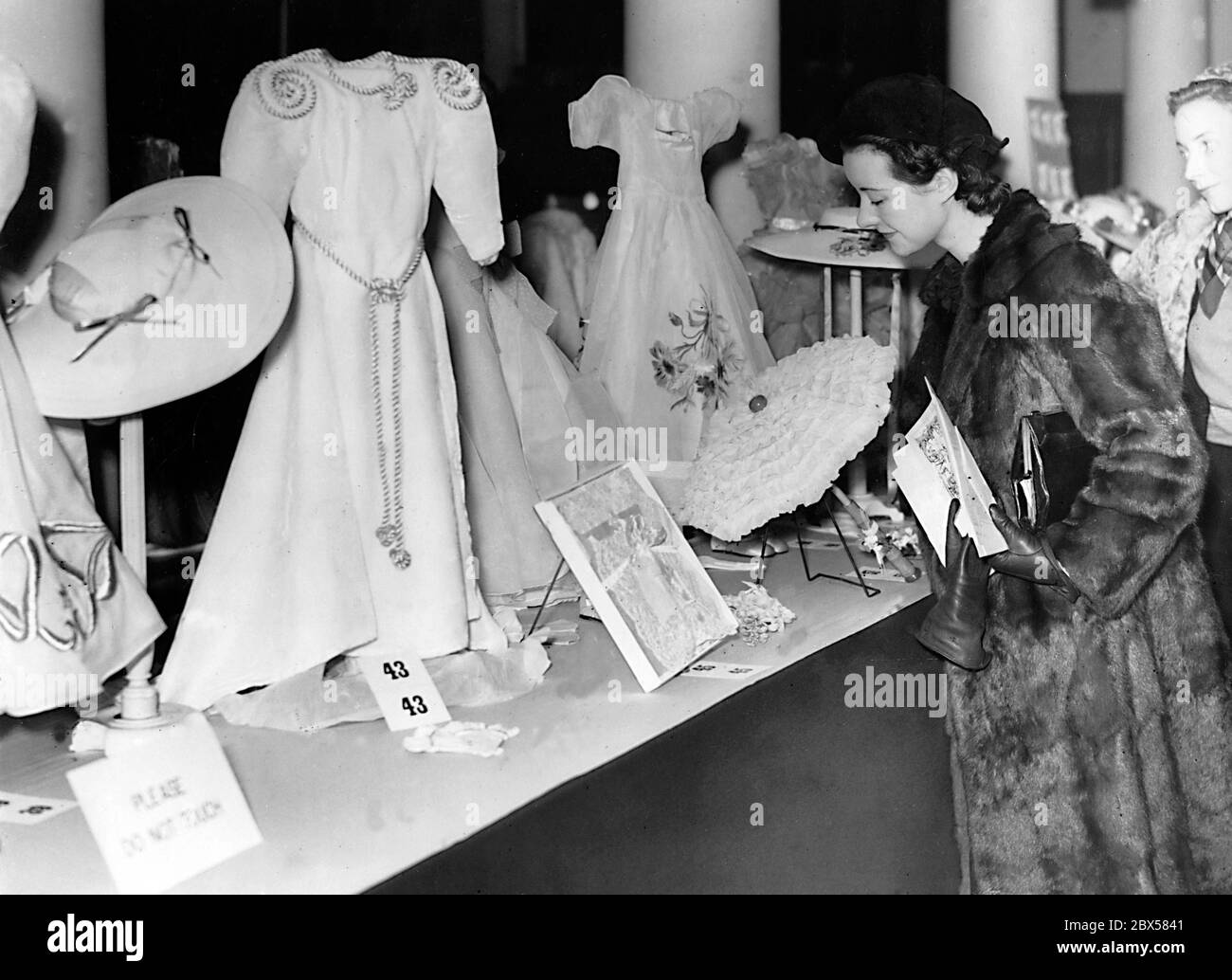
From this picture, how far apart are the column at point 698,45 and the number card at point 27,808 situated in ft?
7.77

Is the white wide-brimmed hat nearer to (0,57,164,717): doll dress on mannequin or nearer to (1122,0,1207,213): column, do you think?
(0,57,164,717): doll dress on mannequin

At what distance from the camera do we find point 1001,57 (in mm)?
3309

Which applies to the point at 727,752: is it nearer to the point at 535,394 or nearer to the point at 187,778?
the point at 187,778

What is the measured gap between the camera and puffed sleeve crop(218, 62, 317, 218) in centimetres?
227

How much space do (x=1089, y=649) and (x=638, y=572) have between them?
0.78 meters

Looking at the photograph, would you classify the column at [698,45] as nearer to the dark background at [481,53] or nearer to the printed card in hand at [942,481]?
the dark background at [481,53]

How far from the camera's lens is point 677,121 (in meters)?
3.51

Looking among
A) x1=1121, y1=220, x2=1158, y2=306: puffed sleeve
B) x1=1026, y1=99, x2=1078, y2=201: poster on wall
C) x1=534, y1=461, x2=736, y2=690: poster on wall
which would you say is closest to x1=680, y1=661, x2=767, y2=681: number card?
x1=534, y1=461, x2=736, y2=690: poster on wall

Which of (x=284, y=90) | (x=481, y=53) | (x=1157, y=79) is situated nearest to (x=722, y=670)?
(x=284, y=90)

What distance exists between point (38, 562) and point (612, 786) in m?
0.86

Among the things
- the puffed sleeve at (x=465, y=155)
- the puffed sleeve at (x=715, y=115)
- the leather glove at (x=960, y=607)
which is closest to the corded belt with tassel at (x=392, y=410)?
the puffed sleeve at (x=465, y=155)

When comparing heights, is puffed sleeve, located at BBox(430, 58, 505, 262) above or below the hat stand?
above

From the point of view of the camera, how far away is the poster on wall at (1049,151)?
342 cm
